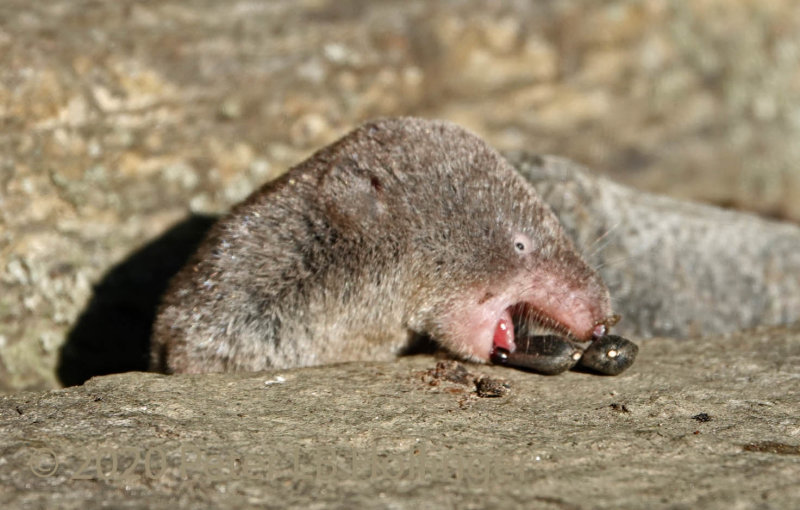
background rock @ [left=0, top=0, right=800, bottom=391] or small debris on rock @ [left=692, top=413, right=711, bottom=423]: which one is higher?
background rock @ [left=0, top=0, right=800, bottom=391]

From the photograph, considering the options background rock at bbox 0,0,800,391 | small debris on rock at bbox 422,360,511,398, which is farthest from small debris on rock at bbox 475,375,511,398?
background rock at bbox 0,0,800,391

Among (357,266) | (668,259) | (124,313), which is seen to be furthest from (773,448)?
(124,313)

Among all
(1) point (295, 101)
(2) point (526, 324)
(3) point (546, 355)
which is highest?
(1) point (295, 101)

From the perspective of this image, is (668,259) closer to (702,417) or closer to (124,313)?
(702,417)

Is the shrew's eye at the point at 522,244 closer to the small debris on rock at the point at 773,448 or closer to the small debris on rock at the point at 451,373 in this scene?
the small debris on rock at the point at 451,373

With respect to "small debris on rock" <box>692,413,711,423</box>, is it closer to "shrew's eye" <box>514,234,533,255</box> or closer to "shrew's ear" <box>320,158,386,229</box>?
"shrew's eye" <box>514,234,533,255</box>

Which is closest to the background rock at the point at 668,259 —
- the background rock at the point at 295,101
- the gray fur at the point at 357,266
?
the gray fur at the point at 357,266

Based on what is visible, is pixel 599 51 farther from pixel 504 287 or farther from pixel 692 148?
pixel 504 287
